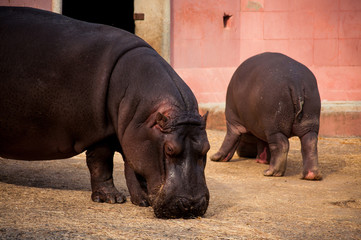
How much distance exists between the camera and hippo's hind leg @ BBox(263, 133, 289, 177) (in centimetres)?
597

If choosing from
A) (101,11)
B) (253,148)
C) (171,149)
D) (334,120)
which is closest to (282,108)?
(253,148)

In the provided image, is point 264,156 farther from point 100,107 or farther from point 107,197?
point 100,107

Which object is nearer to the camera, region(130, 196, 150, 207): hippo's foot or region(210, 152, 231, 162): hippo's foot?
region(130, 196, 150, 207): hippo's foot

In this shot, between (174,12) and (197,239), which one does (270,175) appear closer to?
(197,239)

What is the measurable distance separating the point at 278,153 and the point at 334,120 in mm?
3498

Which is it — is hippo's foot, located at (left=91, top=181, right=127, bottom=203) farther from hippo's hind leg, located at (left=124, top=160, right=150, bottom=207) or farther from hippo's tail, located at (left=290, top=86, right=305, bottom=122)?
hippo's tail, located at (left=290, top=86, right=305, bottom=122)

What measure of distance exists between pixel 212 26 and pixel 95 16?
5.84 meters

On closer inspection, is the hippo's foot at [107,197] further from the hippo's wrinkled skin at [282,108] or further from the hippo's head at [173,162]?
the hippo's wrinkled skin at [282,108]

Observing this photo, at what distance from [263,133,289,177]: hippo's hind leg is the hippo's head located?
229 centimetres

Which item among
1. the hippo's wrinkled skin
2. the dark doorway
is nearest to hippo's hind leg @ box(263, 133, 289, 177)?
the hippo's wrinkled skin

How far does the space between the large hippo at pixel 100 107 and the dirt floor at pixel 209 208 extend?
0.28 metres

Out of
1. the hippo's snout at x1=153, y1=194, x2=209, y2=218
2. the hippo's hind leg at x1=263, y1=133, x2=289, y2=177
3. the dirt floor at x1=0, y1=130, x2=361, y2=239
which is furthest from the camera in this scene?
the hippo's hind leg at x1=263, y1=133, x2=289, y2=177

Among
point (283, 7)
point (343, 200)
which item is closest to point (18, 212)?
point (343, 200)

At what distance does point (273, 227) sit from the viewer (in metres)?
3.63
